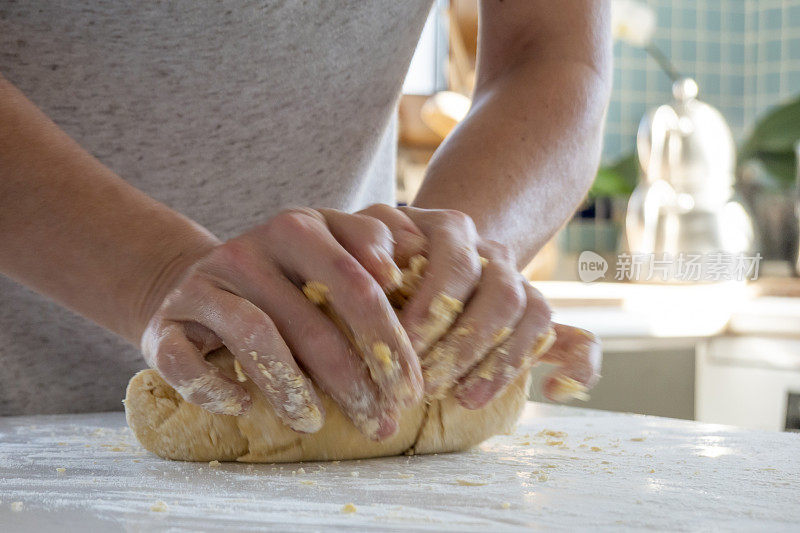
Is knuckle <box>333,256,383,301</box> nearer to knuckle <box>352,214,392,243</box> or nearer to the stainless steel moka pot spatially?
knuckle <box>352,214,392,243</box>

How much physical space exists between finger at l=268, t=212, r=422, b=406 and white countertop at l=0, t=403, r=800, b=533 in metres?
0.07

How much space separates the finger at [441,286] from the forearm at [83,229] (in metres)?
0.15

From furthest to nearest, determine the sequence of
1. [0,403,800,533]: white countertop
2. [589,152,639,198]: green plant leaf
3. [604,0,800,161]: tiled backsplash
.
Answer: [604,0,800,161]: tiled backsplash < [589,152,639,198]: green plant leaf < [0,403,800,533]: white countertop

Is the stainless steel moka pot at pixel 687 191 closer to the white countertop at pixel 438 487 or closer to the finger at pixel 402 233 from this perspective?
the white countertop at pixel 438 487

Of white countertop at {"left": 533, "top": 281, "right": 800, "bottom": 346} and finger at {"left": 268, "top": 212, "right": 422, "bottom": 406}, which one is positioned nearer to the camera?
finger at {"left": 268, "top": 212, "right": 422, "bottom": 406}

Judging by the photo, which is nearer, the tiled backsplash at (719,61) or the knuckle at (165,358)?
the knuckle at (165,358)

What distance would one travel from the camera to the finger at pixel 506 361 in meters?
0.58

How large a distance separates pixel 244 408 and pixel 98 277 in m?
0.14

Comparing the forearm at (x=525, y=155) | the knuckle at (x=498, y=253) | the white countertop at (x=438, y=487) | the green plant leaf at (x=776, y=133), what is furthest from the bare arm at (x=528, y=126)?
the green plant leaf at (x=776, y=133)

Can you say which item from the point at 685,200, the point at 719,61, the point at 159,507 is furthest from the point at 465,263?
the point at 719,61

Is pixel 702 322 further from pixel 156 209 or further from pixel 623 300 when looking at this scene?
pixel 156 209

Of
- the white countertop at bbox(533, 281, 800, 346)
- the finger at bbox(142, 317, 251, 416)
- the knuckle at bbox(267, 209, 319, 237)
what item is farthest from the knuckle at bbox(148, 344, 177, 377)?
the white countertop at bbox(533, 281, 800, 346)

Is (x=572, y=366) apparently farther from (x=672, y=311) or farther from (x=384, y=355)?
(x=672, y=311)

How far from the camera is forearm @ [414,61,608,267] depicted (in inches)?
30.0
